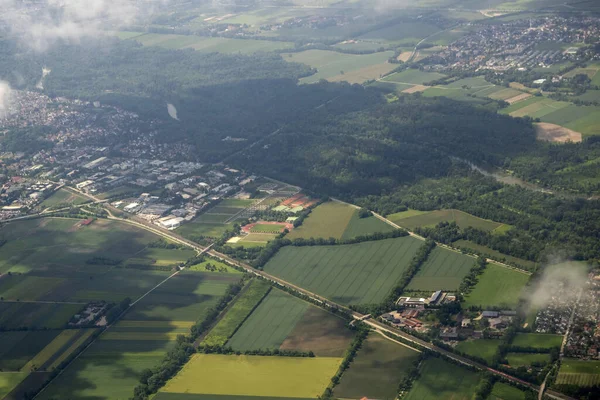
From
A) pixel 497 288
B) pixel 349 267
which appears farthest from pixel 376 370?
pixel 349 267

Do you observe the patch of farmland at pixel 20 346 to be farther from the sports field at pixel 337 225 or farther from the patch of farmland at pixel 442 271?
the patch of farmland at pixel 442 271

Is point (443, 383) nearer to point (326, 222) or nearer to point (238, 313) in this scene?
point (238, 313)

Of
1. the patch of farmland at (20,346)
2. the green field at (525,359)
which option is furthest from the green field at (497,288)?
the patch of farmland at (20,346)

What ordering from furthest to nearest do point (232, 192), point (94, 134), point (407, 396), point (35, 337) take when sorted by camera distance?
point (94, 134)
point (232, 192)
point (35, 337)
point (407, 396)

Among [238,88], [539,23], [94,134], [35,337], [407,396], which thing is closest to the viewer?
[407,396]

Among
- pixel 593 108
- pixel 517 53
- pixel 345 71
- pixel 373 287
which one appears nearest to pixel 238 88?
pixel 345 71

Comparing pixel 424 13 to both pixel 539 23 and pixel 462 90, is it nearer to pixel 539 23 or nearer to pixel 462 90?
pixel 539 23
